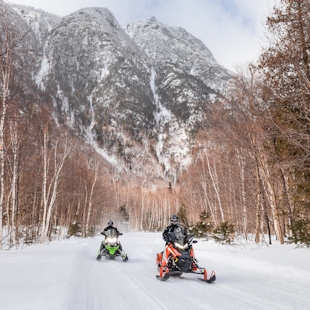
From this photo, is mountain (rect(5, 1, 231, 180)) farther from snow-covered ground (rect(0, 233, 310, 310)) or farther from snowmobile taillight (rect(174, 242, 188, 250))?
snow-covered ground (rect(0, 233, 310, 310))

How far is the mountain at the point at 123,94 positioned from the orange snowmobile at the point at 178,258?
3991 inches

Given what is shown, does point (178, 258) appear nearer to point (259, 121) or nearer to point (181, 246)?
point (181, 246)

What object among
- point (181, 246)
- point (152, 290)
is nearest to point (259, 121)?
point (181, 246)

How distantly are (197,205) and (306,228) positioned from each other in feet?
101

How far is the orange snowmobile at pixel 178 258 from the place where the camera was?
261 inches

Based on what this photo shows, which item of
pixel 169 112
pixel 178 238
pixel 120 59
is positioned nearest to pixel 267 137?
pixel 178 238

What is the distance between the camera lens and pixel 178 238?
280 inches

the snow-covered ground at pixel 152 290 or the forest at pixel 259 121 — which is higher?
the forest at pixel 259 121

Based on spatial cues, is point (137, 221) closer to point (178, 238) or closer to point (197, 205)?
point (197, 205)

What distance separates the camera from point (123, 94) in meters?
141

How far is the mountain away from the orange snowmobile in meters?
101

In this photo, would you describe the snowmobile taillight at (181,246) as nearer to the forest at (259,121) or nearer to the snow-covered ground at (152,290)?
the snow-covered ground at (152,290)

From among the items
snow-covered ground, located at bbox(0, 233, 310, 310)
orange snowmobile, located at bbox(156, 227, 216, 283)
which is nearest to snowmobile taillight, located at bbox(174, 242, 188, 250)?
orange snowmobile, located at bbox(156, 227, 216, 283)

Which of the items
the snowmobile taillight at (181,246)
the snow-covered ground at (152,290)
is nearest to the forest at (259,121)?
the snow-covered ground at (152,290)
